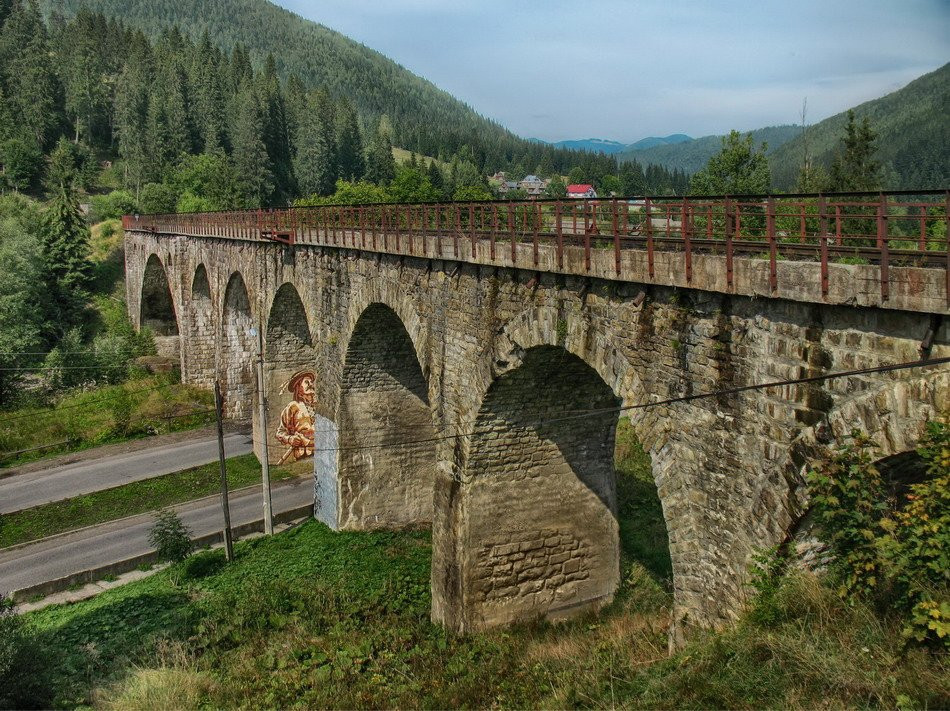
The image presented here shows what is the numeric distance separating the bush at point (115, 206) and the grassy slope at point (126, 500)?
61.0 m

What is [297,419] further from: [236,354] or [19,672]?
[19,672]

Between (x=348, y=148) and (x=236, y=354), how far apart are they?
254 ft

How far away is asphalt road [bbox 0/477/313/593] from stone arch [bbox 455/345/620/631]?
11154 mm

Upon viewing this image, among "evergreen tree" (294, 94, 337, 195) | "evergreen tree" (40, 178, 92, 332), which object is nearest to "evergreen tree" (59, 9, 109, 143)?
"evergreen tree" (294, 94, 337, 195)

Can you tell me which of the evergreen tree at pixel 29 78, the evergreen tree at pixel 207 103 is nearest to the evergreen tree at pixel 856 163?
the evergreen tree at pixel 207 103

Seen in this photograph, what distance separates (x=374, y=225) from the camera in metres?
19.8

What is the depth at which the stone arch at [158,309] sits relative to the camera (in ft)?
173

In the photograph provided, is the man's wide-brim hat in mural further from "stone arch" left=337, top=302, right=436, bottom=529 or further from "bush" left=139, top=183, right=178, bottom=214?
"bush" left=139, top=183, right=178, bottom=214

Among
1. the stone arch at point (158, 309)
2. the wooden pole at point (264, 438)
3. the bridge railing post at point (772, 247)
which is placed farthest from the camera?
the stone arch at point (158, 309)

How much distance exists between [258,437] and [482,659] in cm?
1762

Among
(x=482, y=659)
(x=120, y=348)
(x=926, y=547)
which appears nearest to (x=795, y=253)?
(x=926, y=547)

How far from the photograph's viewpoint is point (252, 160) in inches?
3406

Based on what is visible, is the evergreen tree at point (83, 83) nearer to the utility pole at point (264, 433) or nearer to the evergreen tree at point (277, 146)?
the evergreen tree at point (277, 146)

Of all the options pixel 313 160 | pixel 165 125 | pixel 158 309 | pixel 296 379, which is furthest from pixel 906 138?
pixel 296 379
